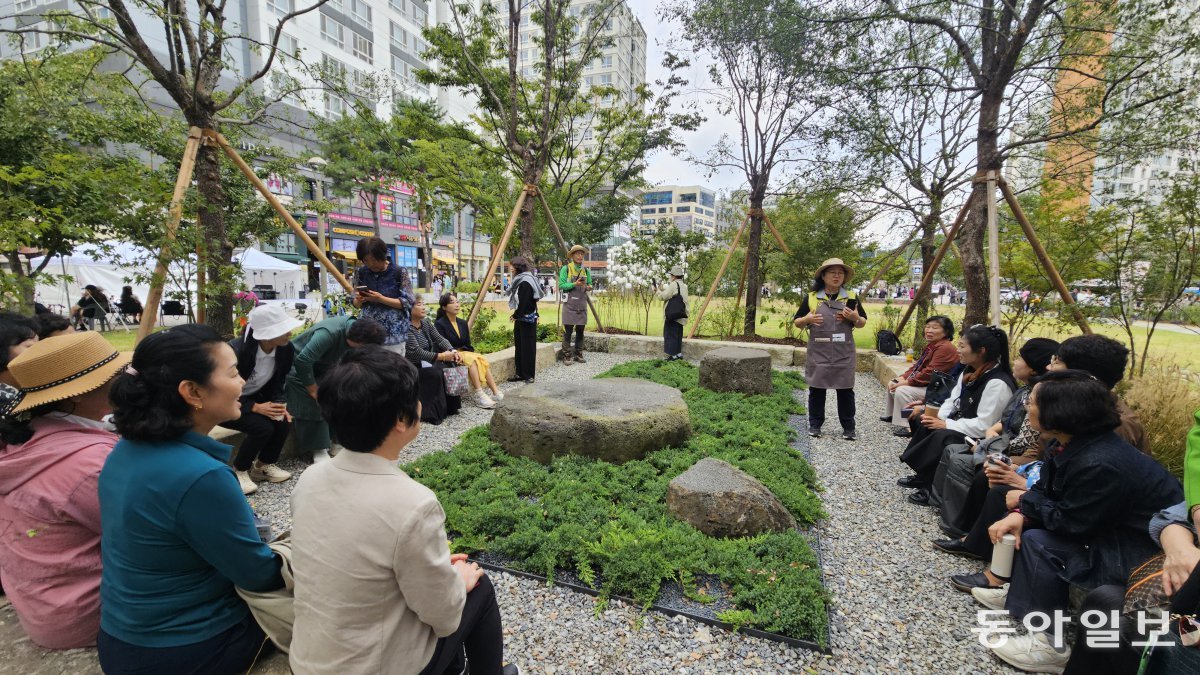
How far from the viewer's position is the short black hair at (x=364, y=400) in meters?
1.36

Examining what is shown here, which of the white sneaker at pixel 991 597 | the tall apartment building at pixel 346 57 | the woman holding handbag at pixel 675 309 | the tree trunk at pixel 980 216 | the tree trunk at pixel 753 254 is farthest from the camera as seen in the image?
the tall apartment building at pixel 346 57

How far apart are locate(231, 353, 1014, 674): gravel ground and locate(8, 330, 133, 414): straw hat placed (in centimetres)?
183

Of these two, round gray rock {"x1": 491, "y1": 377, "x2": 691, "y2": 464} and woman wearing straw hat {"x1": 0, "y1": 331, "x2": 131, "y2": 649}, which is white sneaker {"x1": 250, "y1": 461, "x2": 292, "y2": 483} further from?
woman wearing straw hat {"x1": 0, "y1": 331, "x2": 131, "y2": 649}

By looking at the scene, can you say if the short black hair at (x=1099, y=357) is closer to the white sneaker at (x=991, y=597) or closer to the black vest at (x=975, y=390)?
the black vest at (x=975, y=390)

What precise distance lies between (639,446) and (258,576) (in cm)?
300

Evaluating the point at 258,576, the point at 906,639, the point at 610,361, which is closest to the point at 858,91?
the point at 610,361

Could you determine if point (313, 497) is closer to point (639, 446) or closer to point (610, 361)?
point (639, 446)

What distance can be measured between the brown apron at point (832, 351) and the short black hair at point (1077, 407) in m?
2.68

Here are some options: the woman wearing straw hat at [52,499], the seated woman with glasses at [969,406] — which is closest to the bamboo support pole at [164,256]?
the woman wearing straw hat at [52,499]

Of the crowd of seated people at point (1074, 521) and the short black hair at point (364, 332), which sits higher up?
the short black hair at point (364, 332)

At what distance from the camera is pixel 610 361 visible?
9031mm

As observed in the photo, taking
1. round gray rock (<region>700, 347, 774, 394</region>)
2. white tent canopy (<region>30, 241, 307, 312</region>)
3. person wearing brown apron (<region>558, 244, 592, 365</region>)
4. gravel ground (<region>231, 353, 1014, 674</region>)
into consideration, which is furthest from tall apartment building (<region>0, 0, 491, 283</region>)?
gravel ground (<region>231, 353, 1014, 674</region>)

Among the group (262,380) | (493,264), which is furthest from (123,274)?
(262,380)

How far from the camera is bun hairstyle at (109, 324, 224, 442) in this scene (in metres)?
1.37
